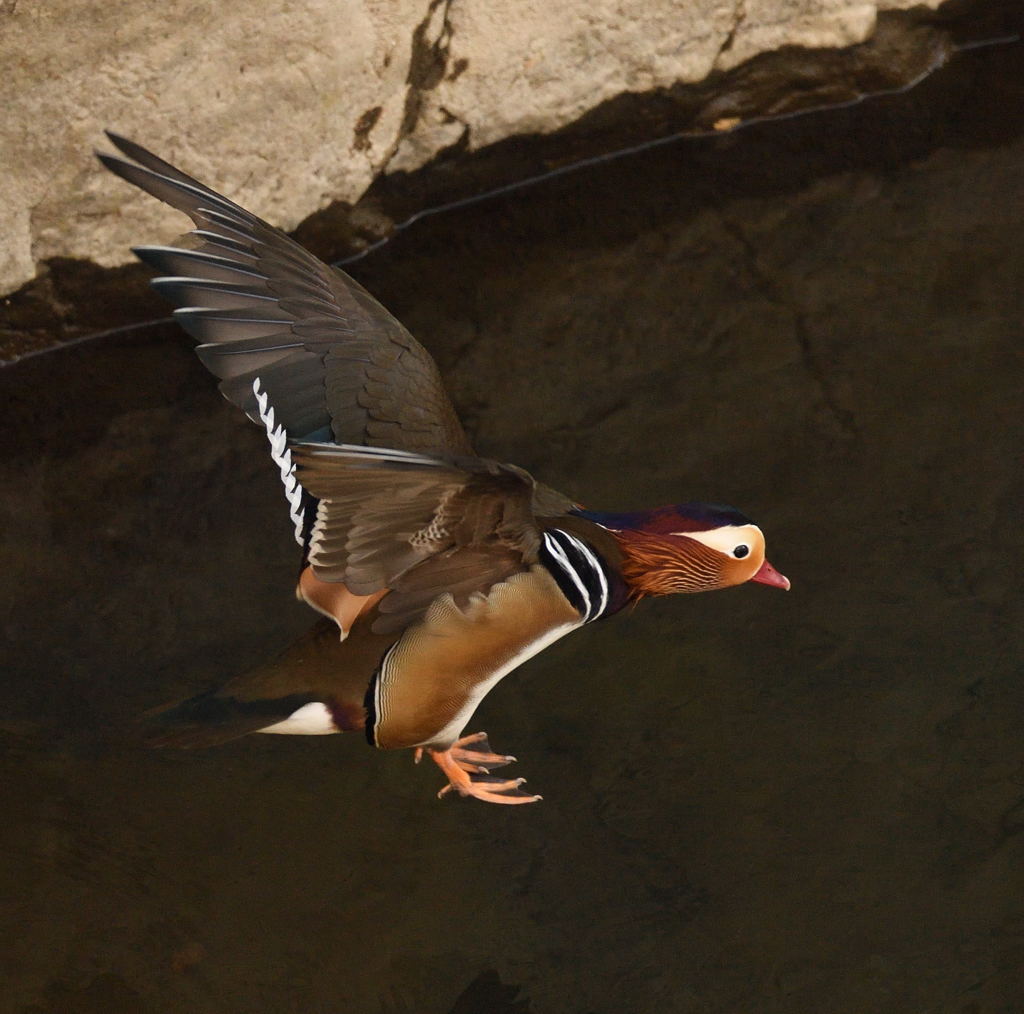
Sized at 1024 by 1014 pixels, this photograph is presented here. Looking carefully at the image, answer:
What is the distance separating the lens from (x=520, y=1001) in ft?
7.22

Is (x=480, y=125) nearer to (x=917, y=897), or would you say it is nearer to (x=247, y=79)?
(x=247, y=79)

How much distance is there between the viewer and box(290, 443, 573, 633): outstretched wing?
1772mm

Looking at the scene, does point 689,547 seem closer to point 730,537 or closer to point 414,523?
point 730,537

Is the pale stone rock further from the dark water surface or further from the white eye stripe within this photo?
the white eye stripe

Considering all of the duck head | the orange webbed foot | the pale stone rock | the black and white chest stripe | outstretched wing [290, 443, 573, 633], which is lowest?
the orange webbed foot

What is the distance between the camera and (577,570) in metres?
2.32

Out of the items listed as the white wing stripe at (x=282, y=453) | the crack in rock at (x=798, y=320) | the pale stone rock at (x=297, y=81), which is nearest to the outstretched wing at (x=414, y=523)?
the white wing stripe at (x=282, y=453)

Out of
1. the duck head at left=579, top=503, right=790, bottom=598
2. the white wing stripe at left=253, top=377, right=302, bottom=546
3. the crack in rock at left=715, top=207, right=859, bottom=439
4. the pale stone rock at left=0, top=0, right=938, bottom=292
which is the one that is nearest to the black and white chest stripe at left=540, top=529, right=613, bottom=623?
the duck head at left=579, top=503, right=790, bottom=598

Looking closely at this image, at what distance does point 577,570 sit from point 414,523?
1.24ft

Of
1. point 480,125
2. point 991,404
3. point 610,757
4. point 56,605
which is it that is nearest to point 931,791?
point 610,757

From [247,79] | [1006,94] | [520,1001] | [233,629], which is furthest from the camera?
[1006,94]

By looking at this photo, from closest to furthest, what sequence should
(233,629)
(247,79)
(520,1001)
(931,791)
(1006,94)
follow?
(520,1001) → (931,791) → (233,629) → (247,79) → (1006,94)

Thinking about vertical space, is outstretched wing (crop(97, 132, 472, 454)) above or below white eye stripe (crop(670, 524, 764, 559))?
above

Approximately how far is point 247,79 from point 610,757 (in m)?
1.75
